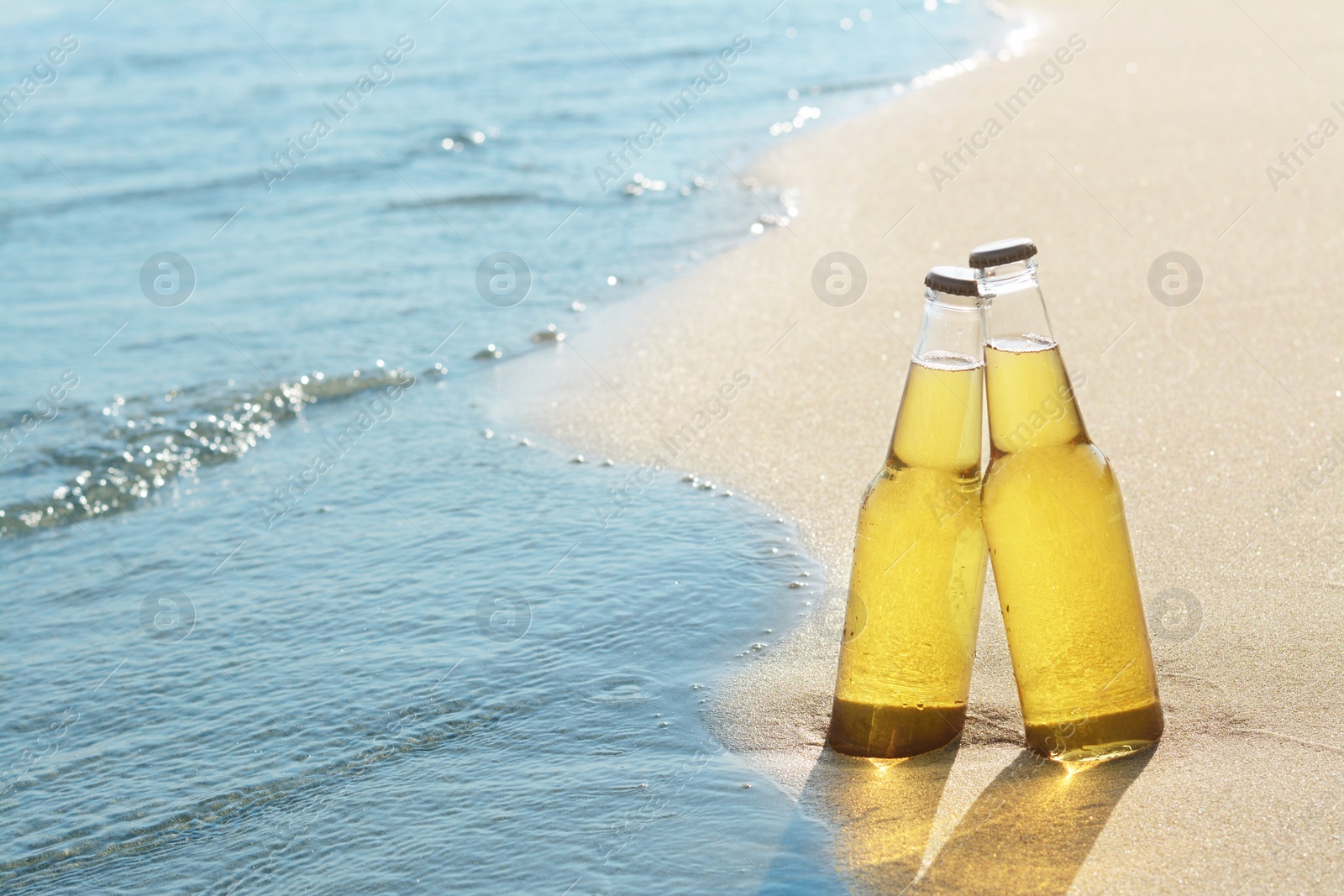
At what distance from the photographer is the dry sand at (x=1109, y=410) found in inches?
81.0

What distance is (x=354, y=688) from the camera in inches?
111

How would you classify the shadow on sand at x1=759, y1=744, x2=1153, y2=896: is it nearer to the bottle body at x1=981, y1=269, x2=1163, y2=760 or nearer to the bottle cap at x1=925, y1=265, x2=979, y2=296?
the bottle body at x1=981, y1=269, x2=1163, y2=760

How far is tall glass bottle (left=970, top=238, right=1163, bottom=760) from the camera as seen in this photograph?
2.08 meters

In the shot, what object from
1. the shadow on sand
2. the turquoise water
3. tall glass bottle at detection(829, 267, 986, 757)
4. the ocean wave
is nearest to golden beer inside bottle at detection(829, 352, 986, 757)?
tall glass bottle at detection(829, 267, 986, 757)

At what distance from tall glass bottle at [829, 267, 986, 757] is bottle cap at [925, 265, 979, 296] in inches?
1.3

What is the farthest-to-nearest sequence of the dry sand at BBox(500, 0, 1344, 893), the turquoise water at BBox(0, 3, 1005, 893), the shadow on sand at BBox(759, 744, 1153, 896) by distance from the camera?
the turquoise water at BBox(0, 3, 1005, 893) < the dry sand at BBox(500, 0, 1344, 893) < the shadow on sand at BBox(759, 744, 1153, 896)

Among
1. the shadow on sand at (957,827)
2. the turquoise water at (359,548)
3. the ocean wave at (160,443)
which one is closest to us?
the shadow on sand at (957,827)

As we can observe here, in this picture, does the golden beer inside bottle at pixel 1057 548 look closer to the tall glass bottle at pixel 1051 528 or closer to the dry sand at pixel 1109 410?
the tall glass bottle at pixel 1051 528

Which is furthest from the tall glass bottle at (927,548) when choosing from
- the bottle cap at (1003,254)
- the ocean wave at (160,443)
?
the ocean wave at (160,443)

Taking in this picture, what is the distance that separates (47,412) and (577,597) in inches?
112

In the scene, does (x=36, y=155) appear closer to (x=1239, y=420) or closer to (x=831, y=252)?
(x=831, y=252)

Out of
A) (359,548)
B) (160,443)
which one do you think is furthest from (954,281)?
(160,443)

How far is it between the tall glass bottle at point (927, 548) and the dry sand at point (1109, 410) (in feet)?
0.52

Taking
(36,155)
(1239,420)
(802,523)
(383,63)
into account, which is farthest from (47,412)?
(383,63)
